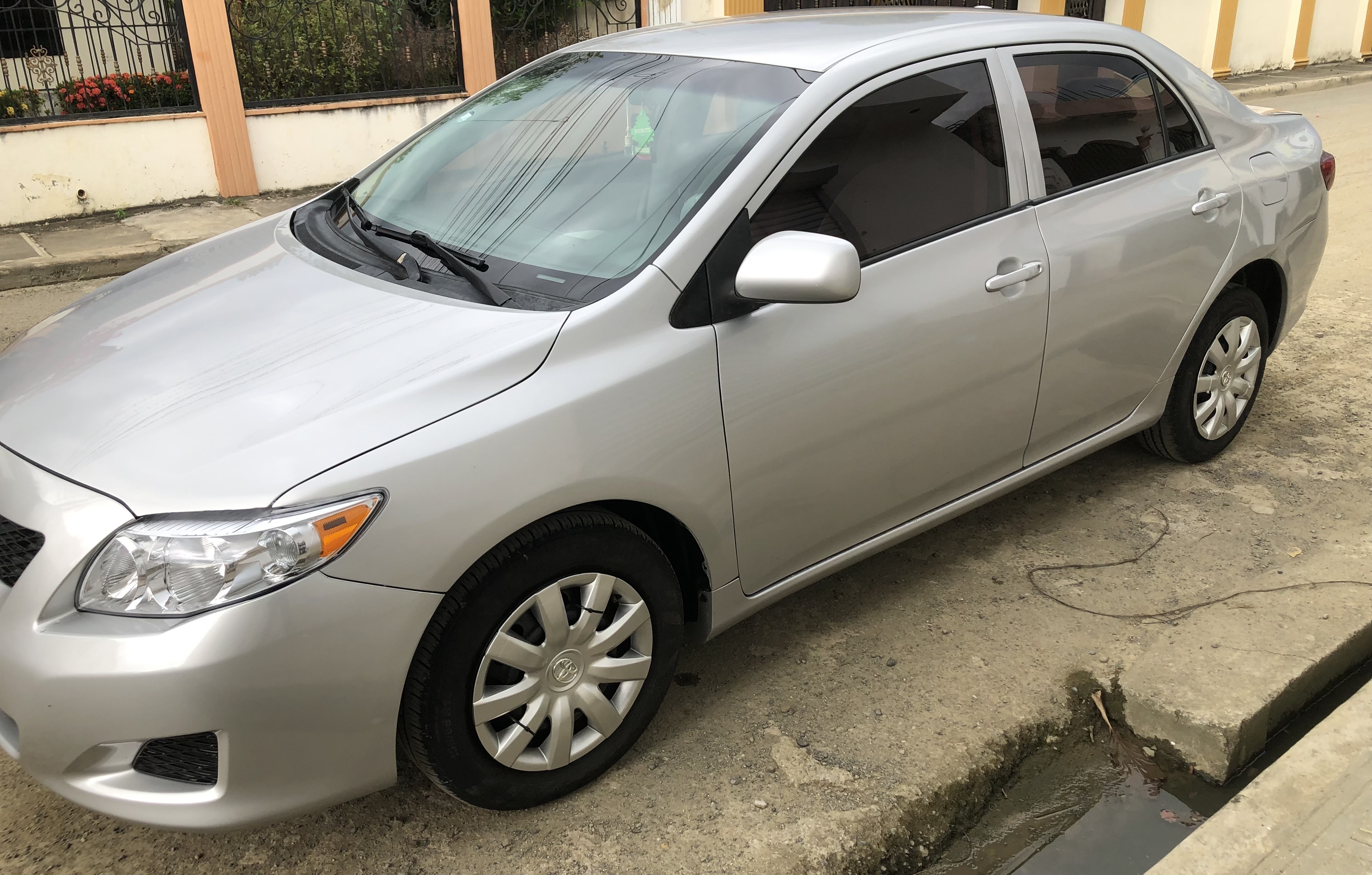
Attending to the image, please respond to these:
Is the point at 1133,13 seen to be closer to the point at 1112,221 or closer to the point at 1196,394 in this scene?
the point at 1196,394

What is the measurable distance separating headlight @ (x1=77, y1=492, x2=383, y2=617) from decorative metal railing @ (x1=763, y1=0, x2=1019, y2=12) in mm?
10027

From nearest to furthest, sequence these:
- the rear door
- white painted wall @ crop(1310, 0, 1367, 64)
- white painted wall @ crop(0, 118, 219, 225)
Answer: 1. the rear door
2. white painted wall @ crop(0, 118, 219, 225)
3. white painted wall @ crop(1310, 0, 1367, 64)

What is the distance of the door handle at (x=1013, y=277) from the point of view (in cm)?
307

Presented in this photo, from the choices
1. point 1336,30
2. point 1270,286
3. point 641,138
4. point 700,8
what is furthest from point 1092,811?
point 1336,30

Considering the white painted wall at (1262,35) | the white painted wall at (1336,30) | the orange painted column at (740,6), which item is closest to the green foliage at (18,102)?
the orange painted column at (740,6)

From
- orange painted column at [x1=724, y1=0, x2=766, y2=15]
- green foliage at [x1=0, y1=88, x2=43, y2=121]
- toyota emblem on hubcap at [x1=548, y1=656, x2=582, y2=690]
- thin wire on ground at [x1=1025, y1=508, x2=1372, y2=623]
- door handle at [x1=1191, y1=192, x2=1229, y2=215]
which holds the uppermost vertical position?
orange painted column at [x1=724, y1=0, x2=766, y2=15]

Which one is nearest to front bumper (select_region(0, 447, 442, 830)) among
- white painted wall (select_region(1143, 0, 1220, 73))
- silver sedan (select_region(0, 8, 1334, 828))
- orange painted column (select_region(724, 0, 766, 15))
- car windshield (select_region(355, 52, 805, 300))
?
silver sedan (select_region(0, 8, 1334, 828))

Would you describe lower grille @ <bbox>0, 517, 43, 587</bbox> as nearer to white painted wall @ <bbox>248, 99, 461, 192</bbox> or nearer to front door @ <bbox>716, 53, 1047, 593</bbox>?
front door @ <bbox>716, 53, 1047, 593</bbox>

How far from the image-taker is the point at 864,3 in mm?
14477

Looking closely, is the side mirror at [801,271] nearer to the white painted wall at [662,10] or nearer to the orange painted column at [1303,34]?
the white painted wall at [662,10]

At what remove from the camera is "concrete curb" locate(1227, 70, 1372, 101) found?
625 inches

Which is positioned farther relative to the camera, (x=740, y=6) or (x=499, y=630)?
(x=740, y=6)

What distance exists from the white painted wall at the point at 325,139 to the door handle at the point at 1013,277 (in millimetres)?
7169

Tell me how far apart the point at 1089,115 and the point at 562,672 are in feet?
7.77
